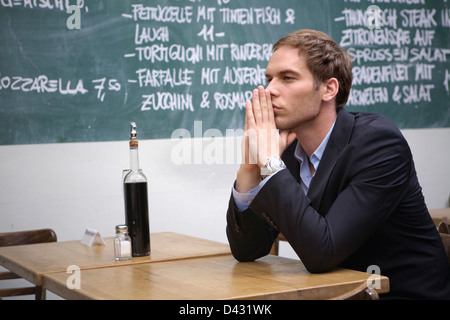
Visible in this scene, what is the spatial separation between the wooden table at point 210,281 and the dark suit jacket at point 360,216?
0.07 meters

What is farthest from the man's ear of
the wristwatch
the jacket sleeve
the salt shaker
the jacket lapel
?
the salt shaker

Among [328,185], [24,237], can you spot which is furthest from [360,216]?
[24,237]

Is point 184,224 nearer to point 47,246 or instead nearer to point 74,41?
point 74,41

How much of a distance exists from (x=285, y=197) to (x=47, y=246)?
1.01 meters

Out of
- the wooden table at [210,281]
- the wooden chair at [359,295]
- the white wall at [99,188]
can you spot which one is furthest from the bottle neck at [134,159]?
the white wall at [99,188]

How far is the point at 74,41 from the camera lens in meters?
3.41

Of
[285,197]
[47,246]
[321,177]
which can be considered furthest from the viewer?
[47,246]

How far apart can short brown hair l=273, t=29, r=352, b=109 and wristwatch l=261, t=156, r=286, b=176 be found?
0.96 ft

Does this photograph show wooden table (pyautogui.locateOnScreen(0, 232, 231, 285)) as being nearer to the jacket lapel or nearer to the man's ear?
the jacket lapel

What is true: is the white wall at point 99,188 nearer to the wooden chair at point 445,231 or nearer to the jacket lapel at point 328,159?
the wooden chair at point 445,231

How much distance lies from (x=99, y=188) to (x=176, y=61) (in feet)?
2.89

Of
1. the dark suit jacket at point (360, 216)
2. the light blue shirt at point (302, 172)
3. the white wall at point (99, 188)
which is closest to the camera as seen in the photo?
the dark suit jacket at point (360, 216)

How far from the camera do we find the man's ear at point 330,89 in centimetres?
177

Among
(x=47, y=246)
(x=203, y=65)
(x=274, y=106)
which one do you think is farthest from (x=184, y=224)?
(x=274, y=106)
